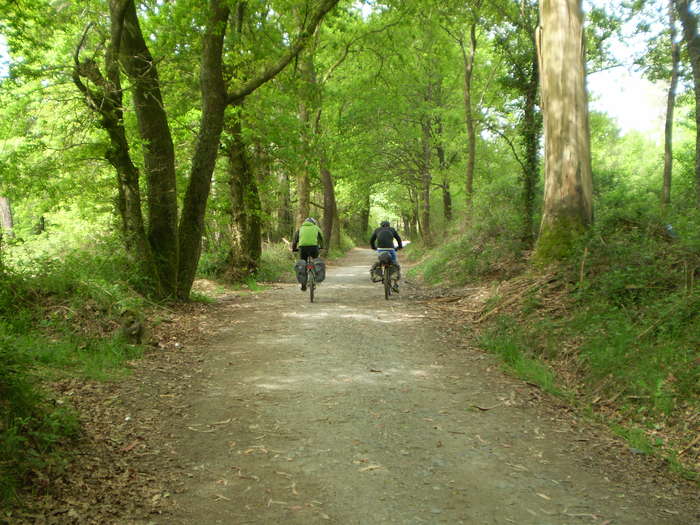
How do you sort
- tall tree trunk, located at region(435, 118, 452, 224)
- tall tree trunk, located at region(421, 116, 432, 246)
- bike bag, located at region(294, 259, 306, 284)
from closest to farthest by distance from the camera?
1. bike bag, located at region(294, 259, 306, 284)
2. tall tree trunk, located at region(435, 118, 452, 224)
3. tall tree trunk, located at region(421, 116, 432, 246)

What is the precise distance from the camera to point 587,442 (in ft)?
15.0

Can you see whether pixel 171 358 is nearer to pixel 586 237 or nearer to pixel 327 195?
pixel 586 237

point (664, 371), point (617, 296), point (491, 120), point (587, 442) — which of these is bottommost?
point (587, 442)

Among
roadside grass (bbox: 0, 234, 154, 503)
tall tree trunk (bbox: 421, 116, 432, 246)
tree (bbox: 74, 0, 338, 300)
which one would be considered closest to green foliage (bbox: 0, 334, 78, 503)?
roadside grass (bbox: 0, 234, 154, 503)

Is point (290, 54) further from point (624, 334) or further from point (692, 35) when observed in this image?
point (692, 35)

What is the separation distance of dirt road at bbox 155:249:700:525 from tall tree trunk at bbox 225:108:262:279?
8.31m

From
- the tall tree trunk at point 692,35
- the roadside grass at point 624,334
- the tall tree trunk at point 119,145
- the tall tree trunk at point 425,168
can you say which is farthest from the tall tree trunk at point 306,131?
the tall tree trunk at point 692,35

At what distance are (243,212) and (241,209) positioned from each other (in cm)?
11

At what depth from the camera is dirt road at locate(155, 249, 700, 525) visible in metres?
3.39

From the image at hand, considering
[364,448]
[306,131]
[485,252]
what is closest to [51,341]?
[364,448]

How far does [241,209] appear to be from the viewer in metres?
15.2

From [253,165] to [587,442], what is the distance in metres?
13.0

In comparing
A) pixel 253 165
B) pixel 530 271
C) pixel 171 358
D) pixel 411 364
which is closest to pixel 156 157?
pixel 171 358

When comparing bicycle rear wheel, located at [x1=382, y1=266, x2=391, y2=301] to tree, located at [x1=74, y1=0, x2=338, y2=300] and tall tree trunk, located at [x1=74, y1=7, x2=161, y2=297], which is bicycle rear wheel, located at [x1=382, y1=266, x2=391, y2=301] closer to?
tree, located at [x1=74, y1=0, x2=338, y2=300]
